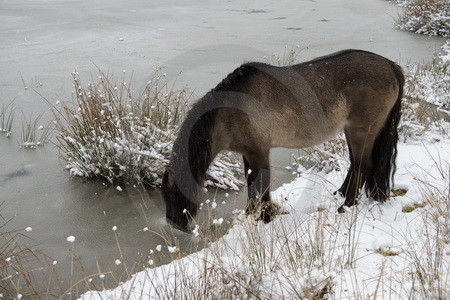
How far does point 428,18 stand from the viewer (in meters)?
12.0

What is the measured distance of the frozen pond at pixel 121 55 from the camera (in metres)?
4.20

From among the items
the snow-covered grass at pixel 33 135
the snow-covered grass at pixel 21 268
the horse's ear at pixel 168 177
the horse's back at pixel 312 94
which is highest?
the horse's back at pixel 312 94

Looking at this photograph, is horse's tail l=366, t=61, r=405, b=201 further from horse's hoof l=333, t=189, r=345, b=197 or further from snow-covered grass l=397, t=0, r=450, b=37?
snow-covered grass l=397, t=0, r=450, b=37

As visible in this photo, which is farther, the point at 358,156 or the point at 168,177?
the point at 358,156

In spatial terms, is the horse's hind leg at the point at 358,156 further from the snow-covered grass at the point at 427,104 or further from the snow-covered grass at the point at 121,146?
the snow-covered grass at the point at 427,104

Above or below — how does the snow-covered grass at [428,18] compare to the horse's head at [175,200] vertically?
above

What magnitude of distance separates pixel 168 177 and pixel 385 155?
187 centimetres

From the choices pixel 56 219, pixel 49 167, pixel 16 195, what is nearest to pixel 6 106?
pixel 49 167

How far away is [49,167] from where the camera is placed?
17.5ft

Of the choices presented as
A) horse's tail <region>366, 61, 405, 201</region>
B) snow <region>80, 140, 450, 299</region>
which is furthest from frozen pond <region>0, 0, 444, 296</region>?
horse's tail <region>366, 61, 405, 201</region>

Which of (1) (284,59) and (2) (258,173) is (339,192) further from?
(1) (284,59)

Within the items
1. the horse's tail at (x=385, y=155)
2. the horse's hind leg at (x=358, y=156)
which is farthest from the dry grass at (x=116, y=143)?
the horse's tail at (x=385, y=155)

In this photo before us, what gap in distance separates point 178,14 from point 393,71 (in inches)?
423

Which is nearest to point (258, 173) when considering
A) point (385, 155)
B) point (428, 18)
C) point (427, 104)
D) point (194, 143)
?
point (194, 143)
